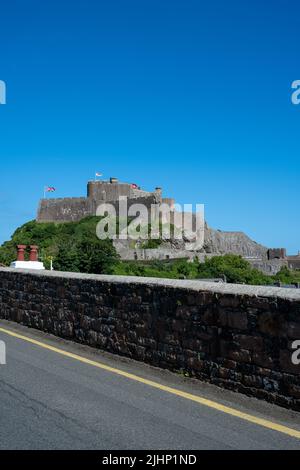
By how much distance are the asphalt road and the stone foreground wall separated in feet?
0.71

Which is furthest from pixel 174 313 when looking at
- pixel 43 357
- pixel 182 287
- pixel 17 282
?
pixel 17 282

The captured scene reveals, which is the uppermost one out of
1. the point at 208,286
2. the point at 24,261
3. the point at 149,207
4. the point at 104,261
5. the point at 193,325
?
the point at 149,207

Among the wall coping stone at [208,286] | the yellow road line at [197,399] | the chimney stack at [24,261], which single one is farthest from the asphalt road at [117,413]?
the chimney stack at [24,261]

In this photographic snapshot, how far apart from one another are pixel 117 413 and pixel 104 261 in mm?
68951

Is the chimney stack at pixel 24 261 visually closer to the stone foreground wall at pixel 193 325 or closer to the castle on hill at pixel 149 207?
the stone foreground wall at pixel 193 325

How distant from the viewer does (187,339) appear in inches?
302

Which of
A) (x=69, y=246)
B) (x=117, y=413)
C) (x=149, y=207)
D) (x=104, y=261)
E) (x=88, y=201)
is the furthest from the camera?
(x=88, y=201)

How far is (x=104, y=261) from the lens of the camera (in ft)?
245

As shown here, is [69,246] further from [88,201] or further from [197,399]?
[197,399]

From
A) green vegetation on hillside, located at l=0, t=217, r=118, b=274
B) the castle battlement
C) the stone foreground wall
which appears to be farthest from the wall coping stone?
the castle battlement

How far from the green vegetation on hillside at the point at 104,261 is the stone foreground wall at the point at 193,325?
182 feet

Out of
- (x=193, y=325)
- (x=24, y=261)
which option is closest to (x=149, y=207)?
(x=24, y=261)

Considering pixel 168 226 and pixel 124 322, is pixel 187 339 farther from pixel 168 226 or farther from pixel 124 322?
pixel 168 226
